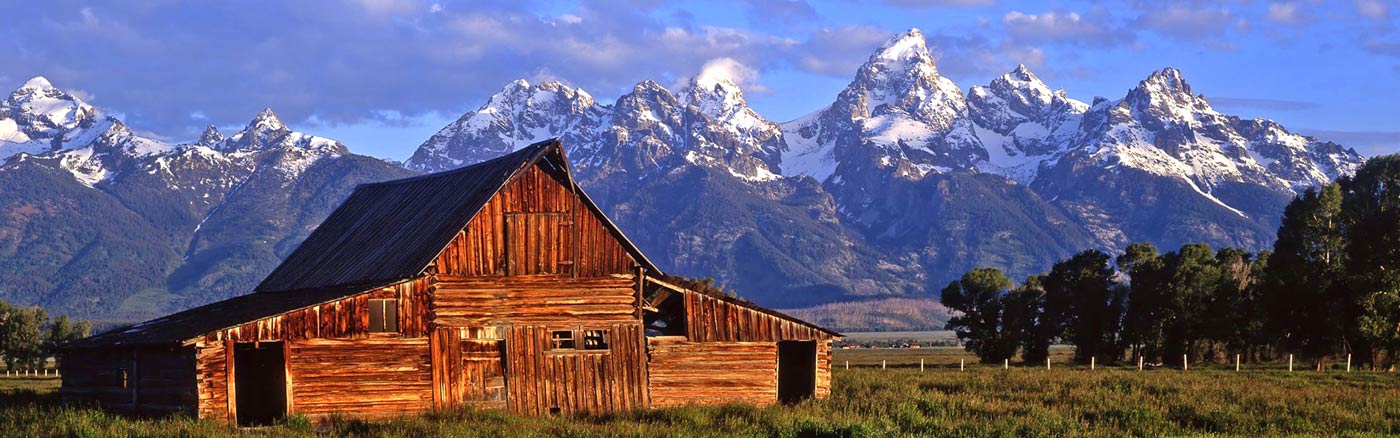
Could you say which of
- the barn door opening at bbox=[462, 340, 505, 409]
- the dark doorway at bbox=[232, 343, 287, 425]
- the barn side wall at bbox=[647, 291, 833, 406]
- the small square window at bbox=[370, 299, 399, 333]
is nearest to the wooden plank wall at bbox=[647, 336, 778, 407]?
the barn side wall at bbox=[647, 291, 833, 406]

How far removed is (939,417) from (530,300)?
444 inches

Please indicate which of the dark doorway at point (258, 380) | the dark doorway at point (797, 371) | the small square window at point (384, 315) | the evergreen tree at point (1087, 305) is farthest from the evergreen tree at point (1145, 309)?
the small square window at point (384, 315)

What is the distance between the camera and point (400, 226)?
46656 millimetres

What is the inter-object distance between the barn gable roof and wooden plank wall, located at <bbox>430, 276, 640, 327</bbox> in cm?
106

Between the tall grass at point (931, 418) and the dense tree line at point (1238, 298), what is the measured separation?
61.6 ft

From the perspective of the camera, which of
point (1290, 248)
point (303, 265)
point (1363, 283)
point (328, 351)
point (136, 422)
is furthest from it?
point (1290, 248)


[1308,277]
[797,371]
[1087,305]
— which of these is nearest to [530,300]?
[797,371]

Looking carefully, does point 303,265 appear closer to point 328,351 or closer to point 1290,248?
point 328,351

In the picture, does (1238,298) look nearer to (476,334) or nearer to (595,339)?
(595,339)

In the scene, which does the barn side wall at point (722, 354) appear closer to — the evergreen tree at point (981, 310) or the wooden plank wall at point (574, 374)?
the wooden plank wall at point (574, 374)

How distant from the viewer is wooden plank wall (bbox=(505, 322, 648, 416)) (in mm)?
42031

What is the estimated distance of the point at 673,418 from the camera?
3841 cm

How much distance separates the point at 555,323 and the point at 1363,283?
130 feet

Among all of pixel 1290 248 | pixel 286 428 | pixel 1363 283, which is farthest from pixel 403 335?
pixel 1290 248
